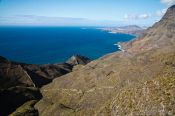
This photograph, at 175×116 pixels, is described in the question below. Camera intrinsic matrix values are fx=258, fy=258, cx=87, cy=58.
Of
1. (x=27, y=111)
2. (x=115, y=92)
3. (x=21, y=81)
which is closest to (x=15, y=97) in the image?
(x=27, y=111)

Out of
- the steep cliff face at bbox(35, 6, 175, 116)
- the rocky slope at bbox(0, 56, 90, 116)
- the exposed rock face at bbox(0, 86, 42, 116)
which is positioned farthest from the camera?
the rocky slope at bbox(0, 56, 90, 116)

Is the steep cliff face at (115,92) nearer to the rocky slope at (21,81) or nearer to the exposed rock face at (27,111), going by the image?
the exposed rock face at (27,111)

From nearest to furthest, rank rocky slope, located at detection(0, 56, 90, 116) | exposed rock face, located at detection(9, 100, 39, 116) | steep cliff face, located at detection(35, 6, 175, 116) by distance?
steep cliff face, located at detection(35, 6, 175, 116) → exposed rock face, located at detection(9, 100, 39, 116) → rocky slope, located at detection(0, 56, 90, 116)

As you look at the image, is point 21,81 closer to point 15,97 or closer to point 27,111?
point 15,97

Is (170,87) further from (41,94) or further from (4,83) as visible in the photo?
(4,83)

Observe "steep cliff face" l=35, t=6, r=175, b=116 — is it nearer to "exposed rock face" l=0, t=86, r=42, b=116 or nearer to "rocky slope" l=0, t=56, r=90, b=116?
"exposed rock face" l=0, t=86, r=42, b=116

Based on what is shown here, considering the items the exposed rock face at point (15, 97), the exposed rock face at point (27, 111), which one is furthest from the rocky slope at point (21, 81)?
the exposed rock face at point (27, 111)

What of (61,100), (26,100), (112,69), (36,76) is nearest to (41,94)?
(26,100)

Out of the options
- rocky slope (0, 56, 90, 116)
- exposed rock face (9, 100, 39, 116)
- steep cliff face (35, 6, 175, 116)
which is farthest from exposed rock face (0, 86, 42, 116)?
steep cliff face (35, 6, 175, 116)

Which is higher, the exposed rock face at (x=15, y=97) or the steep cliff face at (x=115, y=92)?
the steep cliff face at (x=115, y=92)
